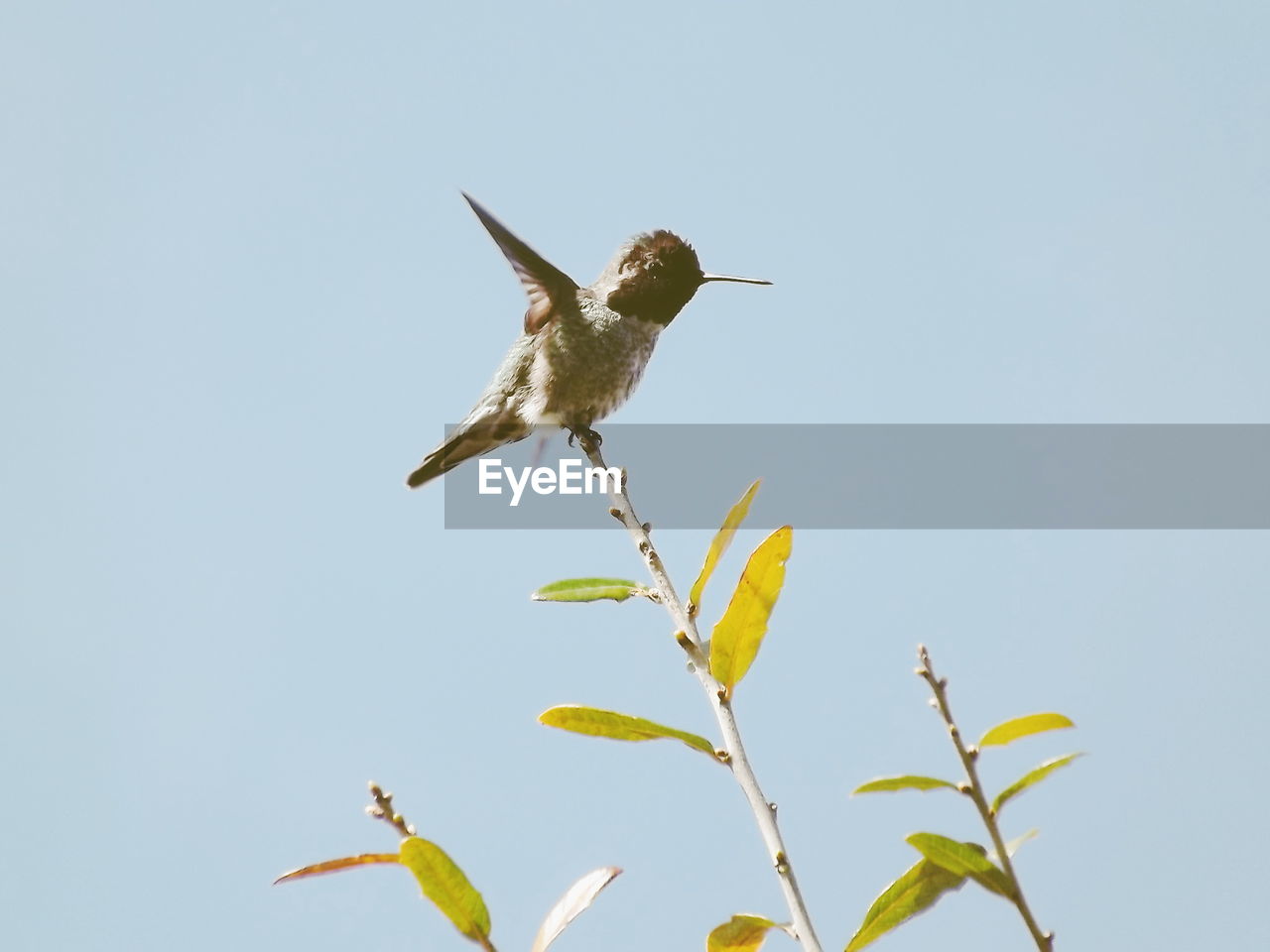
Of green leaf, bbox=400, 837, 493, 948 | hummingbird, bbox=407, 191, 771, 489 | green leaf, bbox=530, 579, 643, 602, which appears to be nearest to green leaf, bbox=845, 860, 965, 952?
green leaf, bbox=400, 837, 493, 948

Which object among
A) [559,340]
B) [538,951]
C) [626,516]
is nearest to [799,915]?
[538,951]

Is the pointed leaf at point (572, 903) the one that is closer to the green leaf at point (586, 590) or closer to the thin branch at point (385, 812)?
the thin branch at point (385, 812)

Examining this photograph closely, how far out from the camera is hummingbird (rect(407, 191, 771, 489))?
17.7ft

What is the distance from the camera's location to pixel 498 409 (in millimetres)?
5711

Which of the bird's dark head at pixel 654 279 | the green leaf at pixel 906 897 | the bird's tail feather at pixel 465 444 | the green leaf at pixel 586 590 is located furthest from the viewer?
the bird's dark head at pixel 654 279

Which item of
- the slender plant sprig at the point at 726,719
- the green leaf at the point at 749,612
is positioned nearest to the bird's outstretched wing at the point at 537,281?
the slender plant sprig at the point at 726,719

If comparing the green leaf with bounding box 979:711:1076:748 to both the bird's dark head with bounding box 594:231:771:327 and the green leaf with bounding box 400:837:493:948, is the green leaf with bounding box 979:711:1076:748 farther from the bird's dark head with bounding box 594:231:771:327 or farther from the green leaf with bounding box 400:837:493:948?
the bird's dark head with bounding box 594:231:771:327

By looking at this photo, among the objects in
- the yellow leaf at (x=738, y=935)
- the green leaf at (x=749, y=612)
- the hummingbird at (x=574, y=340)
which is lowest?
the yellow leaf at (x=738, y=935)

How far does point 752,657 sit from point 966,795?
559 millimetres

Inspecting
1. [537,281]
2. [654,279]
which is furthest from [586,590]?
[654,279]

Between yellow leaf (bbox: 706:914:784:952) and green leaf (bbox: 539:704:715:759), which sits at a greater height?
green leaf (bbox: 539:704:715:759)

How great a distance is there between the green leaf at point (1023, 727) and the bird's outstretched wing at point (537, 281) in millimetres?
3873

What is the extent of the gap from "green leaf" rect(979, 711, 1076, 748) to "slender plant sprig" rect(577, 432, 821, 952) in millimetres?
339

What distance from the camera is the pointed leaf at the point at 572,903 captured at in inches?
72.9
